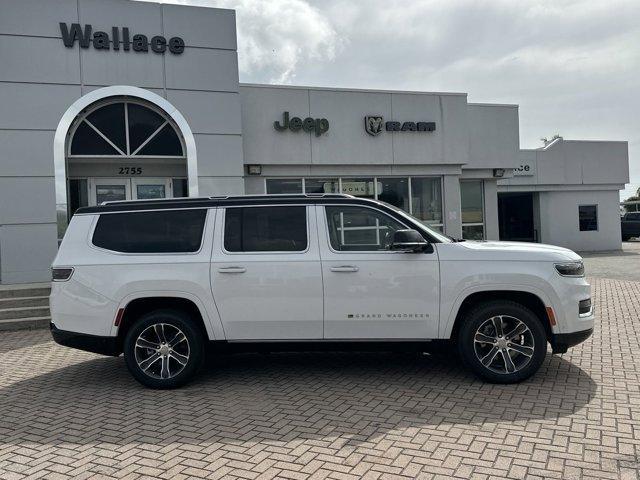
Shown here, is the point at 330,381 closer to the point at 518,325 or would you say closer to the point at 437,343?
the point at 437,343

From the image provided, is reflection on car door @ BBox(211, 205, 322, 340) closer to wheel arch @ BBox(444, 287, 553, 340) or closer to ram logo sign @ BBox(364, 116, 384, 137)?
A: wheel arch @ BBox(444, 287, 553, 340)

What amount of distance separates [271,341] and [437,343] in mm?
1709

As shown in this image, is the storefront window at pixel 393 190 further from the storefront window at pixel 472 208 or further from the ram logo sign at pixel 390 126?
the storefront window at pixel 472 208

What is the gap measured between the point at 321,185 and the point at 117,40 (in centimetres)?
616

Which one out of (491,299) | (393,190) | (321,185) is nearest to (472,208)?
(393,190)

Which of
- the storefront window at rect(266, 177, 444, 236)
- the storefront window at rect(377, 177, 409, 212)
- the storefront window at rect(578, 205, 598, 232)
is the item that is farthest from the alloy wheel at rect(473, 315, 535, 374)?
the storefront window at rect(578, 205, 598, 232)

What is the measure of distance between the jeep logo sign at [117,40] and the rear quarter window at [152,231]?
284 inches

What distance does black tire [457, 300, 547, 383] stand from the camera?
5.38 metres

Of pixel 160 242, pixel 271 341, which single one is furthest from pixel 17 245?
pixel 271 341

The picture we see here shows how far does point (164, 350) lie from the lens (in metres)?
5.66

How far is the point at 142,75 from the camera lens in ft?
38.8

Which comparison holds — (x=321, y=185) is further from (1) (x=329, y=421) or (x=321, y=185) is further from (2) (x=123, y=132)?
(1) (x=329, y=421)

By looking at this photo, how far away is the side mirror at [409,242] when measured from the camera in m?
5.28

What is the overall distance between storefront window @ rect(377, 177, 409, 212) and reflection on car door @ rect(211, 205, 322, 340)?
9.86 m
